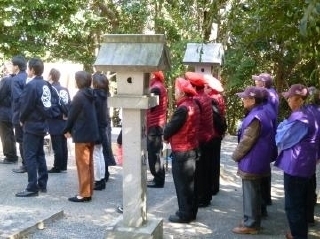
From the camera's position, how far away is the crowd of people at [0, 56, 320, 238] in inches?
187

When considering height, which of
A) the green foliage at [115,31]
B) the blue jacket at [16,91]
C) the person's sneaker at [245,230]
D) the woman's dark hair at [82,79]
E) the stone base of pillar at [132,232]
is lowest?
the person's sneaker at [245,230]

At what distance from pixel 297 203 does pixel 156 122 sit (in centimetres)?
258

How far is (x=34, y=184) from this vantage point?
6.43 meters

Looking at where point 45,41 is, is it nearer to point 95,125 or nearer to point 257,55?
point 257,55

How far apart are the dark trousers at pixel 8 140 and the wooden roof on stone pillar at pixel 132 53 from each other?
428 cm

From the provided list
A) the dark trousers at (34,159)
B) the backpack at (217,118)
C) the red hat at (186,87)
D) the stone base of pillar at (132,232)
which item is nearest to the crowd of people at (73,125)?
the dark trousers at (34,159)

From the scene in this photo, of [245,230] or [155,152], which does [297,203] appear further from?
[155,152]

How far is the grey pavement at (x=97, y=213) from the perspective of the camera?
202 inches

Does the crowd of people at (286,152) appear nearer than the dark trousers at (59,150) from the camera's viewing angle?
Yes

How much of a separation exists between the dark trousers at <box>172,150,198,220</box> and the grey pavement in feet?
0.78

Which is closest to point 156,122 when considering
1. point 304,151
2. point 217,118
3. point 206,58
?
point 217,118

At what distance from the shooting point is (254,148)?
5.11m

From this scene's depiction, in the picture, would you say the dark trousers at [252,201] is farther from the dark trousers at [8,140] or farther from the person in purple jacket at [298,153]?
the dark trousers at [8,140]

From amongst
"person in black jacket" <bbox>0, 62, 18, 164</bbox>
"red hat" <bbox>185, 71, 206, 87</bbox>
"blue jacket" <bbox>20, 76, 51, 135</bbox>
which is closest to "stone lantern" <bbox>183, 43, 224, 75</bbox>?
"red hat" <bbox>185, 71, 206, 87</bbox>
